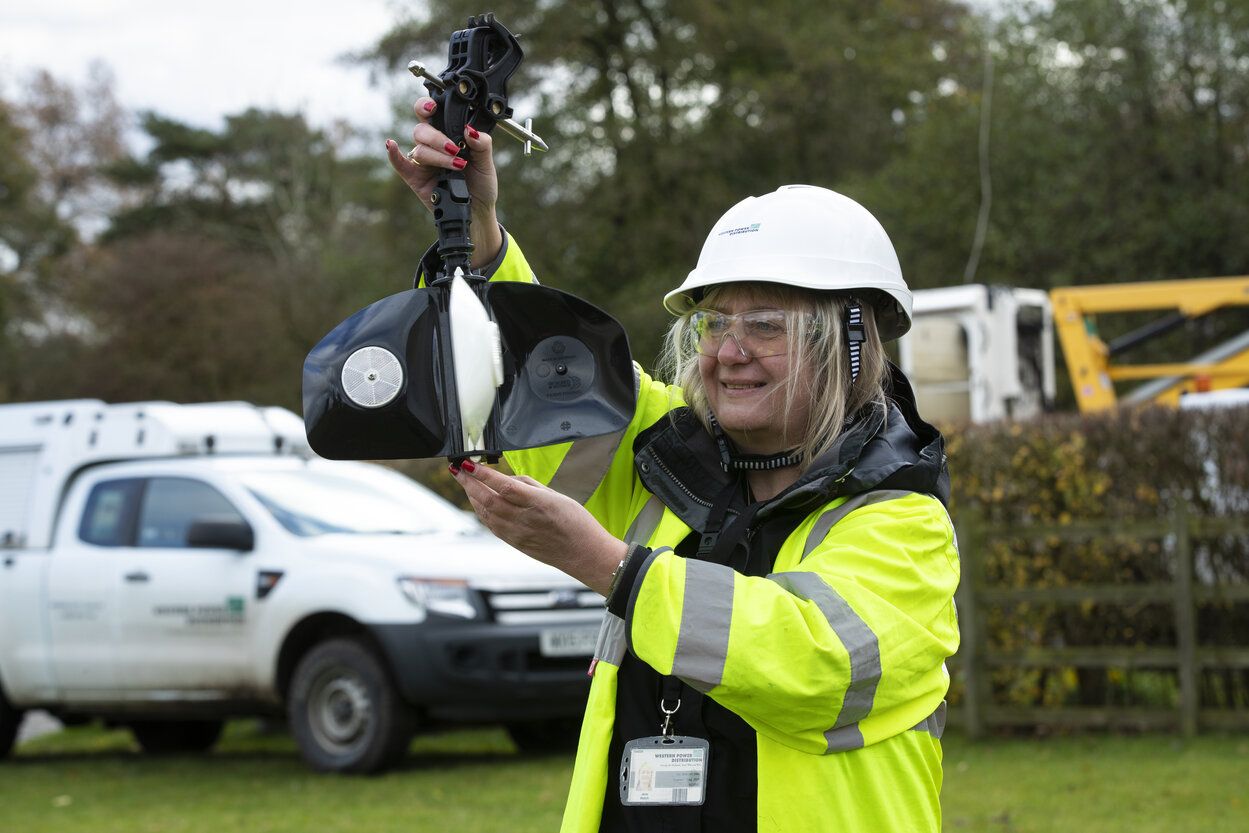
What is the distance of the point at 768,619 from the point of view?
2.49 metres

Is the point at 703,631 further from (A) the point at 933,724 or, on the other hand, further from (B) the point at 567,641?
(B) the point at 567,641

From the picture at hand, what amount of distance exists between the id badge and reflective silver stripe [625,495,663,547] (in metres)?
0.39

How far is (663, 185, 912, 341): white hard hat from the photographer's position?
2939 millimetres

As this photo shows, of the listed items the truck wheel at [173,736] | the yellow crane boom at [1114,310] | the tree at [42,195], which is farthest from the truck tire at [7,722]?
the tree at [42,195]

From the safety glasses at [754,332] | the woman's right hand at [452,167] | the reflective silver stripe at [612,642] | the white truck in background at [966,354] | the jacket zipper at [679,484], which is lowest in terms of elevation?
the reflective silver stripe at [612,642]

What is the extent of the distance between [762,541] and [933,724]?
0.44 meters

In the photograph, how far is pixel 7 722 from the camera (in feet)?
→ 35.7

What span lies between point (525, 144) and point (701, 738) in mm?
1096

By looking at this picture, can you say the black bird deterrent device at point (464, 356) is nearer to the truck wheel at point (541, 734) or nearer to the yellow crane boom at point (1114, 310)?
the truck wheel at point (541, 734)

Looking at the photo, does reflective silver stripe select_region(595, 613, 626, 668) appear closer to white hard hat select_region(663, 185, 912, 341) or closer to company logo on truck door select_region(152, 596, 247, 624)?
white hard hat select_region(663, 185, 912, 341)

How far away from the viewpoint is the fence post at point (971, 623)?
31.9ft

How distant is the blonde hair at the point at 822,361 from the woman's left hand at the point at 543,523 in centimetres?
50

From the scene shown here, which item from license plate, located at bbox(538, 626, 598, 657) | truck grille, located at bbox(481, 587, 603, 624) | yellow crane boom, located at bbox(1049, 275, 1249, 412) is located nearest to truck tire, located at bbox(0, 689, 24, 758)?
truck grille, located at bbox(481, 587, 603, 624)

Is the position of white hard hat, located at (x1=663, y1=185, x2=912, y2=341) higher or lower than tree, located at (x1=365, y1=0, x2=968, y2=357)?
lower
